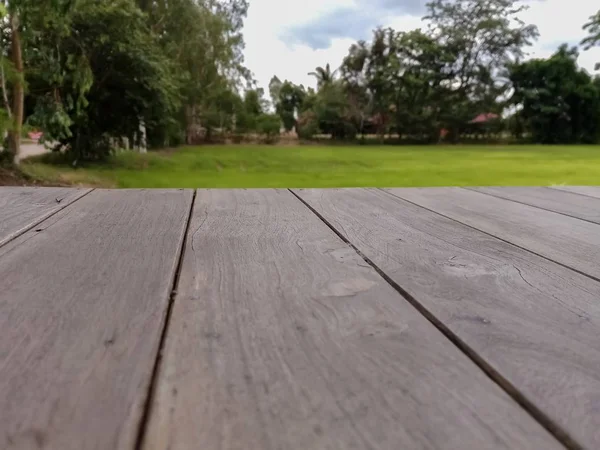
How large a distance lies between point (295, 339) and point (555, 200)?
149 cm

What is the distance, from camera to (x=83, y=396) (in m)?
0.41

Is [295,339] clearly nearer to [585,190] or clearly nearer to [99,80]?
[585,190]

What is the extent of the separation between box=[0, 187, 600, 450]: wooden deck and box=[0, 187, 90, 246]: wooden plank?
0.03 m

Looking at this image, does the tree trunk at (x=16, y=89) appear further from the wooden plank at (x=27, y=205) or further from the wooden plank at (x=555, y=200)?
the wooden plank at (x=555, y=200)

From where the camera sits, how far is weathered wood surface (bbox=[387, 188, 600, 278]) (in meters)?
0.93

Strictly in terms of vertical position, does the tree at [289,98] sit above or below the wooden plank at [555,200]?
above

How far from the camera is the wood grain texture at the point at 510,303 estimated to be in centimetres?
44

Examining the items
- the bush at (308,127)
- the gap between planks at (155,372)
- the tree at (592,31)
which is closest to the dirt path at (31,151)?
the gap between planks at (155,372)

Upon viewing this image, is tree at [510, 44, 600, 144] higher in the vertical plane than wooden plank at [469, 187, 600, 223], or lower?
higher

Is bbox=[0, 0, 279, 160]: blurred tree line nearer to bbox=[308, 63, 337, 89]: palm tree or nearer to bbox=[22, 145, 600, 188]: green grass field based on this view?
bbox=[22, 145, 600, 188]: green grass field

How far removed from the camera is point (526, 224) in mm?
1232

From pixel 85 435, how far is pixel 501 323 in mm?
458

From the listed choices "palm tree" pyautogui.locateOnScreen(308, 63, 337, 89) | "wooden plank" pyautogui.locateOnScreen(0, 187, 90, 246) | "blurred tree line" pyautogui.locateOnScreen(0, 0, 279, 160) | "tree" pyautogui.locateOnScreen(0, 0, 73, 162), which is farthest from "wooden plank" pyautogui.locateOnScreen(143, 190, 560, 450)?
"palm tree" pyautogui.locateOnScreen(308, 63, 337, 89)

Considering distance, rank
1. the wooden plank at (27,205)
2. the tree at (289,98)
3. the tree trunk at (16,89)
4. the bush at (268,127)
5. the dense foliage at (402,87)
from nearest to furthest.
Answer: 1. the wooden plank at (27,205)
2. the tree trunk at (16,89)
3. the dense foliage at (402,87)
4. the bush at (268,127)
5. the tree at (289,98)
